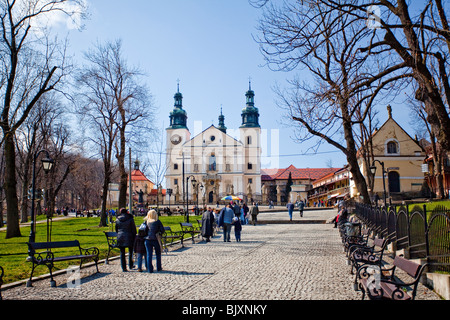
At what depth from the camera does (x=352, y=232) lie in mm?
12969

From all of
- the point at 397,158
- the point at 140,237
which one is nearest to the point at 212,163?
the point at 397,158

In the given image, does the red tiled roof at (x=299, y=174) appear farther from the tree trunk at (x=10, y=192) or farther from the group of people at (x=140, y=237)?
the group of people at (x=140, y=237)

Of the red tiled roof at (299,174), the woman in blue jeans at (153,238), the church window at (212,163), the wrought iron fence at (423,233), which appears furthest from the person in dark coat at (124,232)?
the red tiled roof at (299,174)

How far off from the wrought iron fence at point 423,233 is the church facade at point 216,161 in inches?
2762

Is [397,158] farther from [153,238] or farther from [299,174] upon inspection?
[153,238]

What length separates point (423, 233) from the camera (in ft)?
27.6

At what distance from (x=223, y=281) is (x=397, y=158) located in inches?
1984

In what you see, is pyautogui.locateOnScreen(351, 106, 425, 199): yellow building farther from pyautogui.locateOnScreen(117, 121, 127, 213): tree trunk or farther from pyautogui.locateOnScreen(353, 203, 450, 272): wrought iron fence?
pyautogui.locateOnScreen(353, 203, 450, 272): wrought iron fence

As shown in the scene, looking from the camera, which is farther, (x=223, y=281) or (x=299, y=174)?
(x=299, y=174)

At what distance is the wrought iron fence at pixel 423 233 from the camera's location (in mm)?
7129

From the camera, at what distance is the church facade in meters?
82.9
